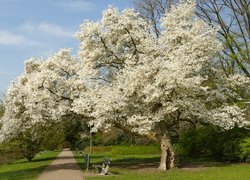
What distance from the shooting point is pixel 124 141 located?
55000 mm

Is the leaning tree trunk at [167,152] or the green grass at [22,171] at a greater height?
the leaning tree trunk at [167,152]

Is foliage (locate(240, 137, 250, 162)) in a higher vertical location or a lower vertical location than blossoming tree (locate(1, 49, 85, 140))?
lower

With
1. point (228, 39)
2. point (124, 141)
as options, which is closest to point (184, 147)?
point (228, 39)

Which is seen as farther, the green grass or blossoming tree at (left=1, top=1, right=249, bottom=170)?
blossoming tree at (left=1, top=1, right=249, bottom=170)

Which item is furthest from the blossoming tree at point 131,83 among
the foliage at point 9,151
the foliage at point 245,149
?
the foliage at point 9,151

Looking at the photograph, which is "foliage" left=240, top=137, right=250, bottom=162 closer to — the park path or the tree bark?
the tree bark

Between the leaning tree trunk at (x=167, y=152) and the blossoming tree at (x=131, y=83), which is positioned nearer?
the blossoming tree at (x=131, y=83)

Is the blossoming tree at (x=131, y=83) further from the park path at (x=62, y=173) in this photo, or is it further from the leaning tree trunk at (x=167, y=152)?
the park path at (x=62, y=173)

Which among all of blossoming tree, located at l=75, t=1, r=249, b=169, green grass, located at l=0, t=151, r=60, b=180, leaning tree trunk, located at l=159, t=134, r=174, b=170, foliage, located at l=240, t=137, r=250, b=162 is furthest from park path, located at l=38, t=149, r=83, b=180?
foliage, located at l=240, t=137, r=250, b=162

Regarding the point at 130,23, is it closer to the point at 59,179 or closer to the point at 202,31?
the point at 202,31

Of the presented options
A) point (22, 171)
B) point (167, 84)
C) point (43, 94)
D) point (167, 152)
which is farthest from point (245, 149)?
point (22, 171)

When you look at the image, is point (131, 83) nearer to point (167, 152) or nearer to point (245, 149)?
point (167, 152)

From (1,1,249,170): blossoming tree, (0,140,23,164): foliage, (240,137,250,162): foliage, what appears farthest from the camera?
(0,140,23,164): foliage

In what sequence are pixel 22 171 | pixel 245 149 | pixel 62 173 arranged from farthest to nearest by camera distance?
pixel 22 171 → pixel 245 149 → pixel 62 173
